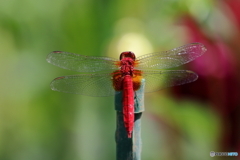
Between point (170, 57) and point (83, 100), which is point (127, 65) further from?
point (83, 100)

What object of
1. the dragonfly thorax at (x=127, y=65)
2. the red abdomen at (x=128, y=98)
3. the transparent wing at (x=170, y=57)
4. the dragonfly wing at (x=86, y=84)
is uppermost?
the transparent wing at (x=170, y=57)

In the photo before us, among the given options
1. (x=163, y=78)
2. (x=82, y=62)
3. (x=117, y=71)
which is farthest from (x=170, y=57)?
(x=82, y=62)

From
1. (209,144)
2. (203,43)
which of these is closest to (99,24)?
(203,43)

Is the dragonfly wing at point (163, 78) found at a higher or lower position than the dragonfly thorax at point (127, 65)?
lower

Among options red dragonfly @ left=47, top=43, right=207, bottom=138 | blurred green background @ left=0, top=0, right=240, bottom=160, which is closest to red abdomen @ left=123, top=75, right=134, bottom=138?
red dragonfly @ left=47, top=43, right=207, bottom=138

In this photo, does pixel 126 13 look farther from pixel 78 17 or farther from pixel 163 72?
pixel 163 72

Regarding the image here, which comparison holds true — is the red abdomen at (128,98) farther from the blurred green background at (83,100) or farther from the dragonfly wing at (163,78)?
the blurred green background at (83,100)

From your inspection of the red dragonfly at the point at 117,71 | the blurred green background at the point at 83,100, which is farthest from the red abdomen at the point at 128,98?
the blurred green background at the point at 83,100
